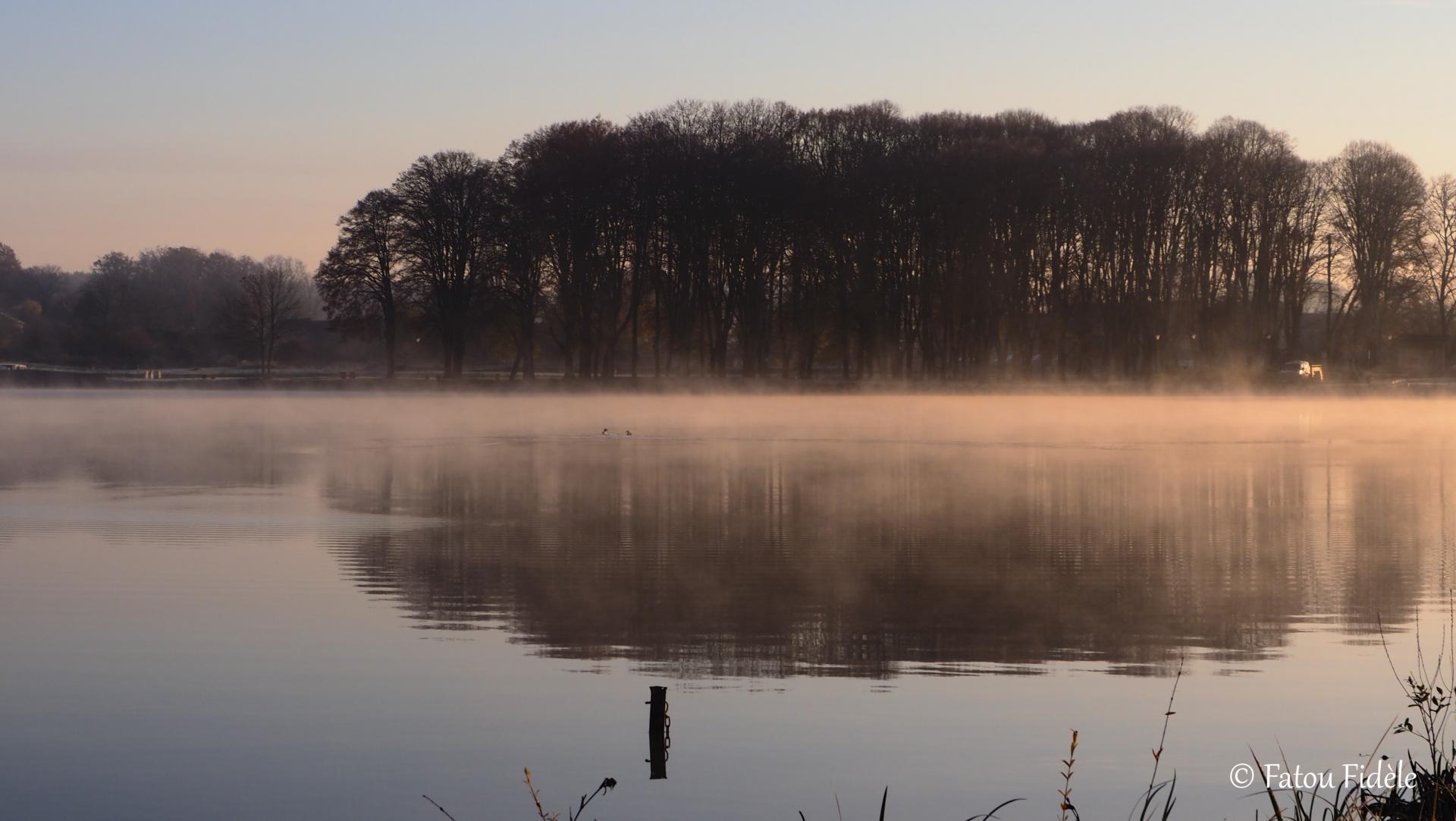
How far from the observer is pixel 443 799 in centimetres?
804

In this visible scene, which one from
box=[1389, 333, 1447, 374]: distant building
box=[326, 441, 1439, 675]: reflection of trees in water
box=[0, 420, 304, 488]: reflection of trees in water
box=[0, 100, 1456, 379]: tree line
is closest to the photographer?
box=[326, 441, 1439, 675]: reflection of trees in water

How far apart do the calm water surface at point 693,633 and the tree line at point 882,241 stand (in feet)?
121

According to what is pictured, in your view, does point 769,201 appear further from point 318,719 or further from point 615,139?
point 318,719

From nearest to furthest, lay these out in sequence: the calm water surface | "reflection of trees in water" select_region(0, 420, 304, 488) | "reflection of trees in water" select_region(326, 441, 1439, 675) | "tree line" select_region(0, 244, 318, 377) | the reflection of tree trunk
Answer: the calm water surface < "reflection of trees in water" select_region(326, 441, 1439, 675) < "reflection of trees in water" select_region(0, 420, 304, 488) < the reflection of tree trunk < "tree line" select_region(0, 244, 318, 377)

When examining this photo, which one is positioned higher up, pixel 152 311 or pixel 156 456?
pixel 152 311

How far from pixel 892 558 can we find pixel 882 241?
4876 cm

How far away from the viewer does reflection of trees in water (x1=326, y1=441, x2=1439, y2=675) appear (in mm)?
12078

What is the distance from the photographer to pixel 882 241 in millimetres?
64250

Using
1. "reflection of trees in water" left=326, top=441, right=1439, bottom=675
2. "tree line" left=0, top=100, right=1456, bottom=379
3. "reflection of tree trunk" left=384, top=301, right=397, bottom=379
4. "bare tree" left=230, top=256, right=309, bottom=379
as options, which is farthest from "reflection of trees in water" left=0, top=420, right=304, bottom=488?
"bare tree" left=230, top=256, right=309, bottom=379

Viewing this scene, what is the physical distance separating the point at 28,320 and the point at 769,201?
93.6 meters

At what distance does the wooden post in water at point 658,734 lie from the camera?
25.4ft

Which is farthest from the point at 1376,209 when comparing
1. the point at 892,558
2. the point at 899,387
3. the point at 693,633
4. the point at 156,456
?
the point at 693,633

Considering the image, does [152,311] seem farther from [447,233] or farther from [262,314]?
[447,233]

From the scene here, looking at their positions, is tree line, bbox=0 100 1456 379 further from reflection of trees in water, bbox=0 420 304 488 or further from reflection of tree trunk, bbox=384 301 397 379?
reflection of trees in water, bbox=0 420 304 488
